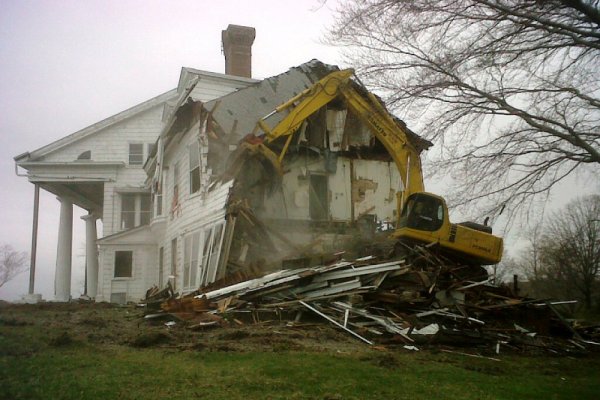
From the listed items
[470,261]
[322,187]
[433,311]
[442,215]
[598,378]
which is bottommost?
[598,378]

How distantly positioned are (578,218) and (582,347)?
103ft

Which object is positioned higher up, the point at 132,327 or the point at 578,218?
the point at 578,218

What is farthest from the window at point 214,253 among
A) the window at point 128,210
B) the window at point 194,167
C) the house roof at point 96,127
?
the house roof at point 96,127

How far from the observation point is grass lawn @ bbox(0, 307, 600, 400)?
5645mm

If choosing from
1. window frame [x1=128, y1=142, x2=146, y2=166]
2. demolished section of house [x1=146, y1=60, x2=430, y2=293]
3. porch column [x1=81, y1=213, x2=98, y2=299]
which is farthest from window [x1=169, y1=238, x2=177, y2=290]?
porch column [x1=81, y1=213, x2=98, y2=299]

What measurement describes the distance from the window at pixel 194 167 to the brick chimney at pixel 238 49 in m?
5.66

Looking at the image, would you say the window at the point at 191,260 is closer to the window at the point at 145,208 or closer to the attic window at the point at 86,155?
the window at the point at 145,208

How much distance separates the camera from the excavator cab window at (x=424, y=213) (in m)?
12.8

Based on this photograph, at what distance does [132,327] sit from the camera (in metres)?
10.6

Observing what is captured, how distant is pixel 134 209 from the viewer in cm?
2647

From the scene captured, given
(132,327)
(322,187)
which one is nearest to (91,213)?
(322,187)

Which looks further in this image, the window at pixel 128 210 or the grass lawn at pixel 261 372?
the window at pixel 128 210

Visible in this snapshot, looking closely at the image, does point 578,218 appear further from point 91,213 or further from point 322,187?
point 91,213

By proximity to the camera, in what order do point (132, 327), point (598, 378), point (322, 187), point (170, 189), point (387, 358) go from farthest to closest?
point (170, 189) → point (322, 187) → point (132, 327) → point (598, 378) → point (387, 358)
